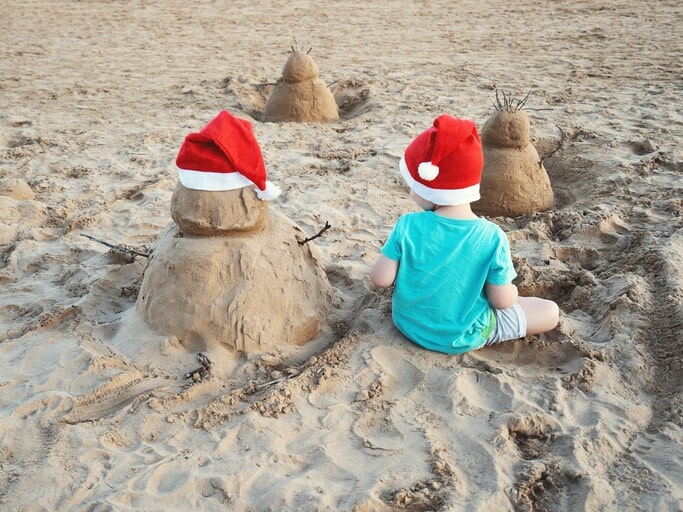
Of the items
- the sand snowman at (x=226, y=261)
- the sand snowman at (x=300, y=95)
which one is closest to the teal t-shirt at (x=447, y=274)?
the sand snowman at (x=226, y=261)

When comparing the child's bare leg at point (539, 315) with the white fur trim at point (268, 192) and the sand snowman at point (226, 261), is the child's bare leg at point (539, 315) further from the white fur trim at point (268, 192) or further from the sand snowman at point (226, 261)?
the white fur trim at point (268, 192)

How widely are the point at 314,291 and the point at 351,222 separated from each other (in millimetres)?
1285

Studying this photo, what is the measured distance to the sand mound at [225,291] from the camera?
290 centimetres

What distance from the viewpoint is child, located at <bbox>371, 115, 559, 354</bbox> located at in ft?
8.98

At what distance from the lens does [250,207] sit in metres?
2.87

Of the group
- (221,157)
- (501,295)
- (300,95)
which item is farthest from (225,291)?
(300,95)

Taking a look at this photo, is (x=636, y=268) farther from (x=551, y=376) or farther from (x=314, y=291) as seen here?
(x=314, y=291)

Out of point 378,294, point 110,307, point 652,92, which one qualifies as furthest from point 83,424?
point 652,92

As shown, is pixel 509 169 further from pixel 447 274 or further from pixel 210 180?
pixel 210 180

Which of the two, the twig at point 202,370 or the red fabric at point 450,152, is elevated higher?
the red fabric at point 450,152

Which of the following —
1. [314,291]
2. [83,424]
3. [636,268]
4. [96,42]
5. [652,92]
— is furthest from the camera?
[96,42]

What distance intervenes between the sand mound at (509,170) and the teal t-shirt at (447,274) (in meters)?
1.63

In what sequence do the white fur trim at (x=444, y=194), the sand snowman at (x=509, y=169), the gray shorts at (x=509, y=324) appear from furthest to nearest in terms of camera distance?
the sand snowman at (x=509, y=169) < the gray shorts at (x=509, y=324) < the white fur trim at (x=444, y=194)

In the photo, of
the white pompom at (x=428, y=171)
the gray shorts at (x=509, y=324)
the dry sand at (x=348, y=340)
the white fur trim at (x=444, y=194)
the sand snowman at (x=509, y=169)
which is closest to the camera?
the dry sand at (x=348, y=340)
